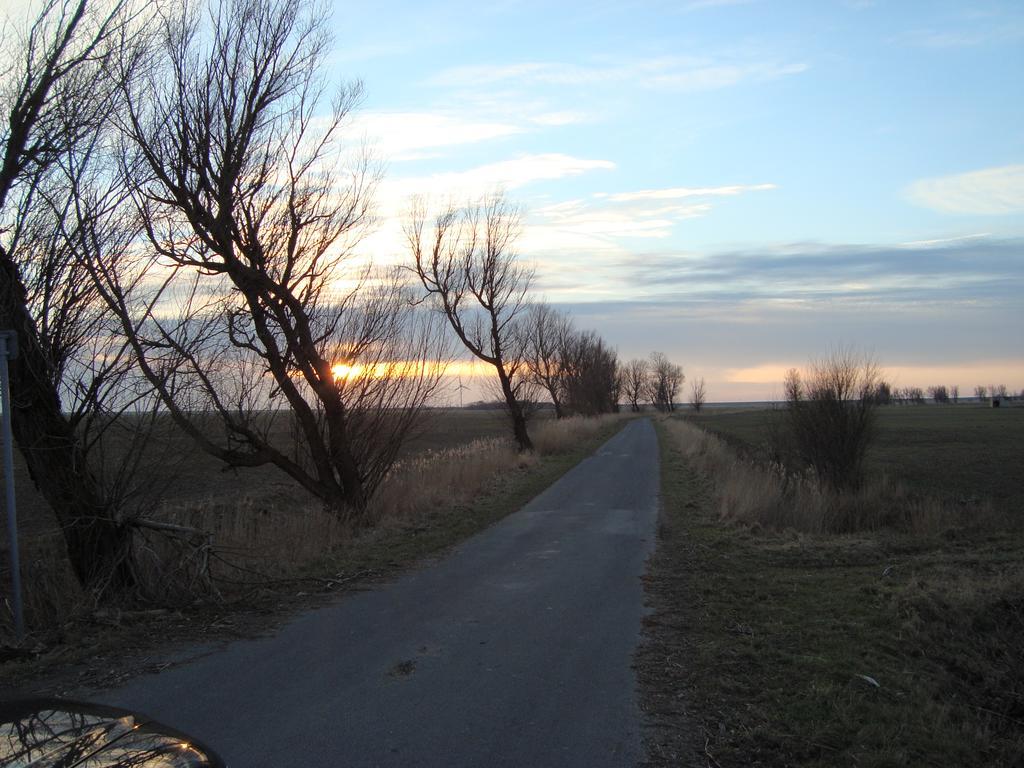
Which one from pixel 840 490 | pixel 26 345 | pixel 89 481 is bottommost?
pixel 840 490

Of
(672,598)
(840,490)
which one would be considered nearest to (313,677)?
(672,598)

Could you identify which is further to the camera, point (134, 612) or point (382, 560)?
point (382, 560)

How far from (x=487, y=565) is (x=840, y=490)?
12.8m

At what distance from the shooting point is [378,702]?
5.14 m

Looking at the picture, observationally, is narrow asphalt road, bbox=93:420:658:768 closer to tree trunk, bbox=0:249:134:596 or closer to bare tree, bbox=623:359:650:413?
tree trunk, bbox=0:249:134:596

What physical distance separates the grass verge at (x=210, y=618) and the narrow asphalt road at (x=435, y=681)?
1.36 ft

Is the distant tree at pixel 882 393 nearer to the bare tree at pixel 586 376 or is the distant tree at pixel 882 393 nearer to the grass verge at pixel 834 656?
the grass verge at pixel 834 656

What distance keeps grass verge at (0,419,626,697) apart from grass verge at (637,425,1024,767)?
3.62 metres

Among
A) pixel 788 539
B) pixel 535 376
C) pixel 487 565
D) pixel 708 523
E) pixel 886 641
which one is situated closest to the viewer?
pixel 886 641

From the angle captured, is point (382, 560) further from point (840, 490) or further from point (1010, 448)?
point (1010, 448)

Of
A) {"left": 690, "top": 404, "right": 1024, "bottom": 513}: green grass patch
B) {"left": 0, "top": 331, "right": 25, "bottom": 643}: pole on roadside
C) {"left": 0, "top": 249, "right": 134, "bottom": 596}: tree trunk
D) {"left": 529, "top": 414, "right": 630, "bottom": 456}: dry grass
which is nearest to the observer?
{"left": 0, "top": 331, "right": 25, "bottom": 643}: pole on roadside

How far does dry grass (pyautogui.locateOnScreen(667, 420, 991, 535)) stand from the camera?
560 inches

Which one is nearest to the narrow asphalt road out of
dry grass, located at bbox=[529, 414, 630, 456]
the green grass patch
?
the green grass patch

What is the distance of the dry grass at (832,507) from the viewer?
14.2m
